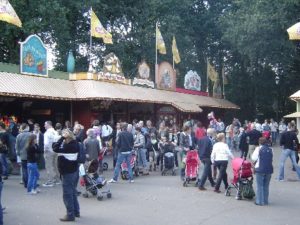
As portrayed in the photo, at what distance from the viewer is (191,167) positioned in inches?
516

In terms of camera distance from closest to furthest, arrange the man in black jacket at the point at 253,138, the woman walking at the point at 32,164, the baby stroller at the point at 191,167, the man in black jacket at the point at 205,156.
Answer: the woman walking at the point at 32,164 < the man in black jacket at the point at 205,156 < the baby stroller at the point at 191,167 < the man in black jacket at the point at 253,138

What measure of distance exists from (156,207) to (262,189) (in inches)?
98.4

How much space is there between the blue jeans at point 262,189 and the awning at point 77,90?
11.4 m

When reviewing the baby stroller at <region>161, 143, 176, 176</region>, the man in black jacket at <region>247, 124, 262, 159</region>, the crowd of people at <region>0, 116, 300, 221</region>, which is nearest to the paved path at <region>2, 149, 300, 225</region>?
the crowd of people at <region>0, 116, 300, 221</region>

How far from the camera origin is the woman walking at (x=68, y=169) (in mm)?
8383

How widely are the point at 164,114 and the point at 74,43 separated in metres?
12.8

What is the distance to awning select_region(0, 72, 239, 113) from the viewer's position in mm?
19006

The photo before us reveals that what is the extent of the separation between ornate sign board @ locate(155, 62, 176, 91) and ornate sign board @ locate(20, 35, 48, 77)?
10.6 meters

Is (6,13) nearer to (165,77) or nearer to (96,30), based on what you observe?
(96,30)

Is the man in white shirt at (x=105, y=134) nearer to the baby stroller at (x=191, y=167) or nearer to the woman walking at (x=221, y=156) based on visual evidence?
the baby stroller at (x=191, y=167)

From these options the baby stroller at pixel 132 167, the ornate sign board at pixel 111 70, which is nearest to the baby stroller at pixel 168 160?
the baby stroller at pixel 132 167

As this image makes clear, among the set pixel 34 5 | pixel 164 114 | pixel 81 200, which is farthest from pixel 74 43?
pixel 81 200

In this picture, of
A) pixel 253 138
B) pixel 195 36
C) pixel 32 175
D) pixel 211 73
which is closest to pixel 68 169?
pixel 32 175

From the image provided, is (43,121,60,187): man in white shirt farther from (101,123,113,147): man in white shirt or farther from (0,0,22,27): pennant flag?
(0,0,22,27): pennant flag
